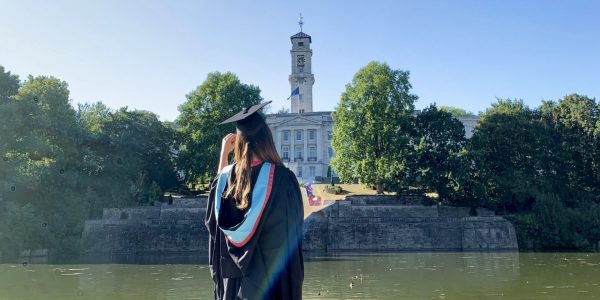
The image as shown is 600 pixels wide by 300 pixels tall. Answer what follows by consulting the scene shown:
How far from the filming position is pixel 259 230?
3.71 meters

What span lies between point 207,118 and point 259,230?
154ft

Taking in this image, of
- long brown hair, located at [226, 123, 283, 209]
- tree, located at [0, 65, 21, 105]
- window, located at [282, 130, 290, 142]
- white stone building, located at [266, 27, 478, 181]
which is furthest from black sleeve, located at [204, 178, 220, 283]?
window, located at [282, 130, 290, 142]

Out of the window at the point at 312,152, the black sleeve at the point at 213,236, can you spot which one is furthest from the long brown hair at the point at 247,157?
the window at the point at 312,152

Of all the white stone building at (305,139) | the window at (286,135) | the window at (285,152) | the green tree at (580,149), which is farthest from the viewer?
the window at (286,135)

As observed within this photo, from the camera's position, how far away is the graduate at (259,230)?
3.69 meters

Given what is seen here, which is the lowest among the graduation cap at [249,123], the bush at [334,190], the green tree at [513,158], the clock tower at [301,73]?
the graduation cap at [249,123]

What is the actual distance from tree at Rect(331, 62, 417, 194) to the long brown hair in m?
40.2

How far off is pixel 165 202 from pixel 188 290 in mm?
29760

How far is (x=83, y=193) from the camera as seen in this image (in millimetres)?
39375

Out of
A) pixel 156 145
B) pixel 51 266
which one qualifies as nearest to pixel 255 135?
pixel 51 266

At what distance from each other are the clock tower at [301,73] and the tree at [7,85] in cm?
5465

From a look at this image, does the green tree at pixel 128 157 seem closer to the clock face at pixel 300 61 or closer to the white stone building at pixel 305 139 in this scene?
the white stone building at pixel 305 139

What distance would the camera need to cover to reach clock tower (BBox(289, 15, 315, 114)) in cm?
8781

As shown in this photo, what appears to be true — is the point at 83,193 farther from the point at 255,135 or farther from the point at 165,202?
the point at 255,135
